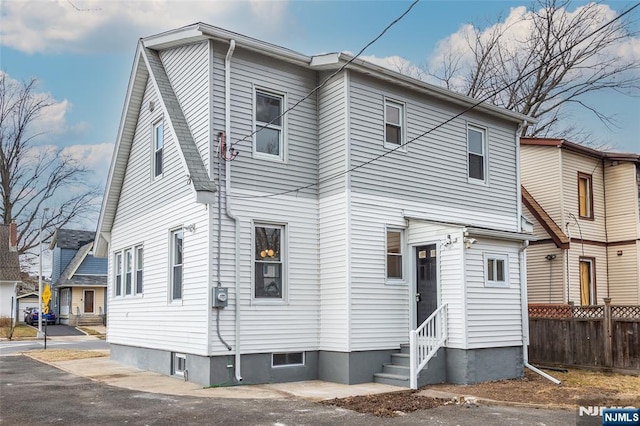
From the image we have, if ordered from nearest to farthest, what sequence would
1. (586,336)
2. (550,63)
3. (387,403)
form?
(387,403) → (586,336) → (550,63)

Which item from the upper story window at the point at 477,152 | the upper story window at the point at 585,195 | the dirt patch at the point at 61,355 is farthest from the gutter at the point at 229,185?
the upper story window at the point at 585,195

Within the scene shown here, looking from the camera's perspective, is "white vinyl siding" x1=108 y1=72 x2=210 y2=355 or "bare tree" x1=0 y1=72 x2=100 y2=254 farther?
"bare tree" x1=0 y1=72 x2=100 y2=254

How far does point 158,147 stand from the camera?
15.2m

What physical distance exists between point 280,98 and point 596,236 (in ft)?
44.6

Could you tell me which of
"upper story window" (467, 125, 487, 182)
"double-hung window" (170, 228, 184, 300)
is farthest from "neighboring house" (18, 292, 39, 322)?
"upper story window" (467, 125, 487, 182)

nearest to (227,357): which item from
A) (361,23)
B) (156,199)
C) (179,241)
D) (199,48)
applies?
(179,241)

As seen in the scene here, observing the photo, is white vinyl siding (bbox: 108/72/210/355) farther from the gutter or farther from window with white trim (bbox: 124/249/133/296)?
the gutter

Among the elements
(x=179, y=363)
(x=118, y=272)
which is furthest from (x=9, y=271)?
(x=179, y=363)

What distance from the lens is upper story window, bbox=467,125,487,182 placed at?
53.1ft

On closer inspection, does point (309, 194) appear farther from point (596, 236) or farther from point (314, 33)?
point (596, 236)

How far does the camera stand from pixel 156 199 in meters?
15.1

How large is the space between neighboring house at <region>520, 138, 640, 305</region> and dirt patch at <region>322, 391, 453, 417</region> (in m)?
11.2

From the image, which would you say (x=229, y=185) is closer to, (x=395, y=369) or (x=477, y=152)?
(x=395, y=369)

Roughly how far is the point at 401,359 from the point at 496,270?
296cm
